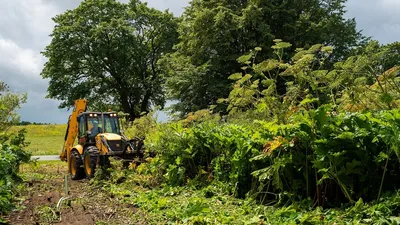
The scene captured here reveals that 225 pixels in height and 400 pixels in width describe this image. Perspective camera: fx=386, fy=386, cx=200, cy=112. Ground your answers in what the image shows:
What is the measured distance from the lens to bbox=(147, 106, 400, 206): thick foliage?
204 inches

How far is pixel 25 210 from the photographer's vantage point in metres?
7.22

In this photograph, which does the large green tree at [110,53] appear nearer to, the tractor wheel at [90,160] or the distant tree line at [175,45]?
the distant tree line at [175,45]

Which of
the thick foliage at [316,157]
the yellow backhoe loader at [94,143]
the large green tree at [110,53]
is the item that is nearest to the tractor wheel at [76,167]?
the yellow backhoe loader at [94,143]

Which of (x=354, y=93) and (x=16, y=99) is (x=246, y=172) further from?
(x=16, y=99)

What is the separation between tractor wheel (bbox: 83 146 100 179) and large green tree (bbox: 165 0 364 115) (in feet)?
33.4

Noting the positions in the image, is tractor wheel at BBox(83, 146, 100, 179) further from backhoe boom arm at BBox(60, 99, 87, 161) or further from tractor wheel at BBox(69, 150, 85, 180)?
backhoe boom arm at BBox(60, 99, 87, 161)

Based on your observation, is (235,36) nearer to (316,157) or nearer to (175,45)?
(175,45)

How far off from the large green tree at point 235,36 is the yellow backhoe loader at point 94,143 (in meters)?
8.57

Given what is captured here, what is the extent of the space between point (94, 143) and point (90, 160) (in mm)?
1205

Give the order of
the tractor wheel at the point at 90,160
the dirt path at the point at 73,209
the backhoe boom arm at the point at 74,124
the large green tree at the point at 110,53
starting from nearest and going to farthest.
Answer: the dirt path at the point at 73,209 < the tractor wheel at the point at 90,160 < the backhoe boom arm at the point at 74,124 < the large green tree at the point at 110,53

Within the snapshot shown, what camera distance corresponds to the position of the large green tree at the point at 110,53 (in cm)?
3228

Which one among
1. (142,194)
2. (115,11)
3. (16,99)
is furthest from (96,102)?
(142,194)

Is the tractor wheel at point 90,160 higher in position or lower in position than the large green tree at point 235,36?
lower

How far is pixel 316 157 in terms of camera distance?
5711 mm
